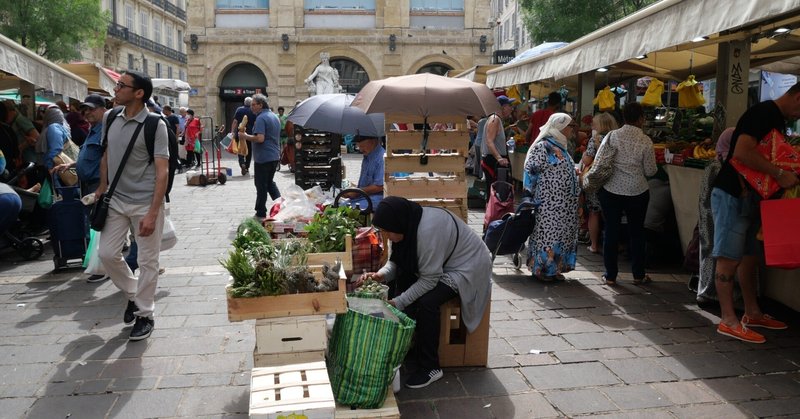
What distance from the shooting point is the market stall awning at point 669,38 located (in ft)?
14.3

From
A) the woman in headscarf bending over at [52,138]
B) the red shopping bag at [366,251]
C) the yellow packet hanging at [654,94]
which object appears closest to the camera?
the red shopping bag at [366,251]

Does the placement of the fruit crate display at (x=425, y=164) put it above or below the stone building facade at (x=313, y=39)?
below

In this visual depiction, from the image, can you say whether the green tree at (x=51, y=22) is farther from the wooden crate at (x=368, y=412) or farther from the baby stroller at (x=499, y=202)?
the wooden crate at (x=368, y=412)

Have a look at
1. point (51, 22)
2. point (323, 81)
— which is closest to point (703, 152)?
point (323, 81)

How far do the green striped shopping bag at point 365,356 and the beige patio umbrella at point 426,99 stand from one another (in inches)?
128

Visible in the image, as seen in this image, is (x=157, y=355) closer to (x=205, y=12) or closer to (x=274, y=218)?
(x=274, y=218)

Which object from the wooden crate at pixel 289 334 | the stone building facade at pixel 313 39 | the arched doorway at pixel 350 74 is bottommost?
the wooden crate at pixel 289 334

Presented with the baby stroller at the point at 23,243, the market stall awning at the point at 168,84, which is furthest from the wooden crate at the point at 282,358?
the market stall awning at the point at 168,84

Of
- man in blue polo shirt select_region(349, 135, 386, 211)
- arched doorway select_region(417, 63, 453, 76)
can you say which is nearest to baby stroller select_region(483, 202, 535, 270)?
Result: man in blue polo shirt select_region(349, 135, 386, 211)

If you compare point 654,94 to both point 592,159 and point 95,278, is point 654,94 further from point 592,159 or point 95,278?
point 95,278

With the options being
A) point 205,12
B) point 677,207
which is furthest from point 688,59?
point 205,12

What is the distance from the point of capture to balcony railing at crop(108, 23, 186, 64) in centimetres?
4091

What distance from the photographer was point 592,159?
25.6 ft

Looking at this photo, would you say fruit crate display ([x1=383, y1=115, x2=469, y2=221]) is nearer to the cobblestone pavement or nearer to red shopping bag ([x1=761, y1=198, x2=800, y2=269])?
the cobblestone pavement
